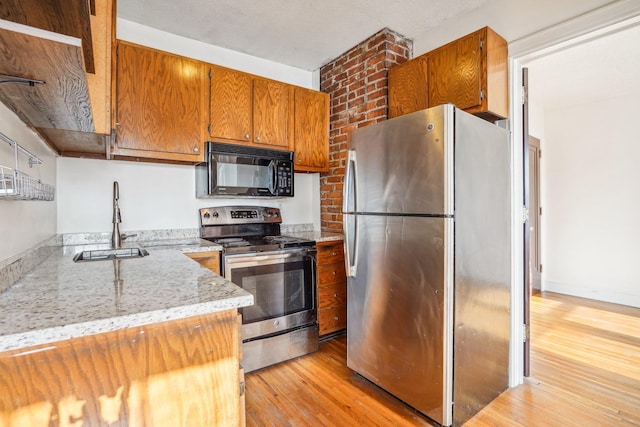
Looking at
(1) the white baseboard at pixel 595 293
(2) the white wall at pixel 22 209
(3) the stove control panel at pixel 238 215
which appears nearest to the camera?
(2) the white wall at pixel 22 209

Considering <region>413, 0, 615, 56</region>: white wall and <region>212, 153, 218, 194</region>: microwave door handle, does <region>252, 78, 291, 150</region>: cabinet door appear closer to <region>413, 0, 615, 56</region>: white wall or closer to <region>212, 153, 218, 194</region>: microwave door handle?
<region>212, 153, 218, 194</region>: microwave door handle

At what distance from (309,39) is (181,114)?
126 centimetres

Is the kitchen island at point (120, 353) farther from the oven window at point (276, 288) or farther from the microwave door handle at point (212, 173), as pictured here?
the microwave door handle at point (212, 173)

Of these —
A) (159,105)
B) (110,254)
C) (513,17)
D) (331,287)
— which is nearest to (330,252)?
(331,287)

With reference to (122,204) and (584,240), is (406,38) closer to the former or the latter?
(122,204)

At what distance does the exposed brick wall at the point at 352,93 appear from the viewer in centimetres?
268

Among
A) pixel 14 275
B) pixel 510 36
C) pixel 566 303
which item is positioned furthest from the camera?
pixel 566 303

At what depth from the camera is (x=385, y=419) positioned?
1798 millimetres

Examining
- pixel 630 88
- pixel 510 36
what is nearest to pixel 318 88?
pixel 510 36

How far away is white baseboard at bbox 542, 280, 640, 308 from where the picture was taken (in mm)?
3703

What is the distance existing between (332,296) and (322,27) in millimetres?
2193

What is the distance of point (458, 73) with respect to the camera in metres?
2.16

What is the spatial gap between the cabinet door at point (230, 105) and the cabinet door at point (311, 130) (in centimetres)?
48

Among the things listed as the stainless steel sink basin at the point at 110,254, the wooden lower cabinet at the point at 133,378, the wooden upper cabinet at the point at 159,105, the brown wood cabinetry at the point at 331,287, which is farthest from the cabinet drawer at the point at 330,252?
the wooden lower cabinet at the point at 133,378
